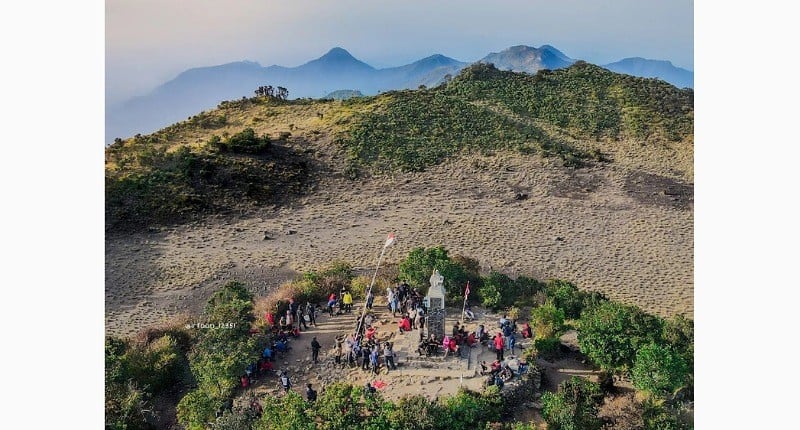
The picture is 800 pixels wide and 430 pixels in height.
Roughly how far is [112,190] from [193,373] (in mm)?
11825

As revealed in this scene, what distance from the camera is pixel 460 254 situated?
20.8 m

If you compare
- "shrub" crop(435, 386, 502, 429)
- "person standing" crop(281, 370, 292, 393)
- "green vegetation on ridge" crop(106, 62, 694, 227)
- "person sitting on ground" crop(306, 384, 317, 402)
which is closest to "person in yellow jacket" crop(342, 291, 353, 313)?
"person standing" crop(281, 370, 292, 393)

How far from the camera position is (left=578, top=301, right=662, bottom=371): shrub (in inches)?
594

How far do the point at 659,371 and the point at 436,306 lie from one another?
16.0 ft

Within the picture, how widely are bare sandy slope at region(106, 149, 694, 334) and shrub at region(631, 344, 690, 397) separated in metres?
4.51

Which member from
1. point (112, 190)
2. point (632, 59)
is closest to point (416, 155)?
point (632, 59)

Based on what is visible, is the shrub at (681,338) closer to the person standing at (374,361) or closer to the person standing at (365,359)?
the person standing at (374,361)

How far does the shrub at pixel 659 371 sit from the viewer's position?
14.1 m

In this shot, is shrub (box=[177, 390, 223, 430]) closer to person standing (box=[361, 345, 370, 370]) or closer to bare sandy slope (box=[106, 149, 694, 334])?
person standing (box=[361, 345, 370, 370])

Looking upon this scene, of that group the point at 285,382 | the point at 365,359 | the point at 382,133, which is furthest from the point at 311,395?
the point at 382,133

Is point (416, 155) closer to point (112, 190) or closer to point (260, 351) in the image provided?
point (112, 190)

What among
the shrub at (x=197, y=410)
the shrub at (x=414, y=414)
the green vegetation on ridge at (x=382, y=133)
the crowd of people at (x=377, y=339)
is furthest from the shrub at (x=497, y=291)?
the green vegetation on ridge at (x=382, y=133)

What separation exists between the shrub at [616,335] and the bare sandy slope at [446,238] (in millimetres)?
3393

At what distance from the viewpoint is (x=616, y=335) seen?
15281 mm
